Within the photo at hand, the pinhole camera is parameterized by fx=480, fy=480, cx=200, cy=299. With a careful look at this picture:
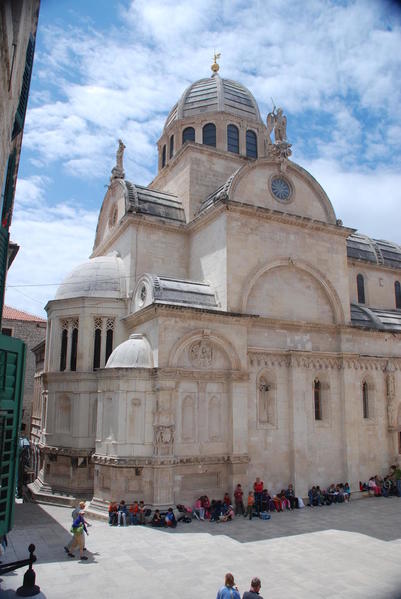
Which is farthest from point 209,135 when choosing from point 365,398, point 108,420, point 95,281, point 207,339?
point 108,420

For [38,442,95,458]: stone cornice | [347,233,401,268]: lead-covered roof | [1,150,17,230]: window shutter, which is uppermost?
[347,233,401,268]: lead-covered roof

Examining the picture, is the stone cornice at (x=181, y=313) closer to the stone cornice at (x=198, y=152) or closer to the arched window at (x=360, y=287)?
the stone cornice at (x=198, y=152)

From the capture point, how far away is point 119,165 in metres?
29.4

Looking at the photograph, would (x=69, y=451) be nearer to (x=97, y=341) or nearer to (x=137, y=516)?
(x=97, y=341)

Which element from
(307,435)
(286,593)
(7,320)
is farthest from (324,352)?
(7,320)

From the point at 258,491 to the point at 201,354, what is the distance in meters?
5.89

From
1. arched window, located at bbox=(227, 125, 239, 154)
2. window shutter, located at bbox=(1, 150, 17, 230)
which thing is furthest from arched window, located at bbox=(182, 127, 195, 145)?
window shutter, located at bbox=(1, 150, 17, 230)

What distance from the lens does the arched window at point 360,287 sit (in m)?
30.6

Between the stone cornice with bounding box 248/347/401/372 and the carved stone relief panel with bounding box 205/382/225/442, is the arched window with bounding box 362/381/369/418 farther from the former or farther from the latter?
the carved stone relief panel with bounding box 205/382/225/442

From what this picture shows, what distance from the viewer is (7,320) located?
37.9m

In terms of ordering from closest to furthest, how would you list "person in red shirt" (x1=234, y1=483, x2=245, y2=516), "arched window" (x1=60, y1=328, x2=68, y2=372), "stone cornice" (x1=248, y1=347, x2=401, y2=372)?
1. "person in red shirt" (x1=234, y1=483, x2=245, y2=516)
2. "stone cornice" (x1=248, y1=347, x2=401, y2=372)
3. "arched window" (x1=60, y1=328, x2=68, y2=372)

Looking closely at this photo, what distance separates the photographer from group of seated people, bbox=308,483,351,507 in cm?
2038

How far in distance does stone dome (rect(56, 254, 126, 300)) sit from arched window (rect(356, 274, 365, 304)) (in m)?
15.4

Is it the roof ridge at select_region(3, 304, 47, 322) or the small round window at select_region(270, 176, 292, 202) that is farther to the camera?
the roof ridge at select_region(3, 304, 47, 322)
